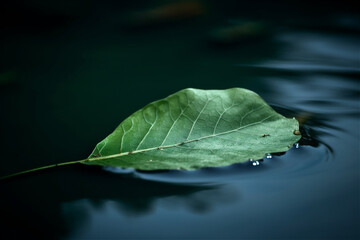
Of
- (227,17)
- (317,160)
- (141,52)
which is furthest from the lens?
(227,17)

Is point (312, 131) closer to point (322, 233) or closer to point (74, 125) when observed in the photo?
point (322, 233)

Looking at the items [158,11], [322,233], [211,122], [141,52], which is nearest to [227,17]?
[158,11]

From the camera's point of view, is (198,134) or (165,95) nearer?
(198,134)
